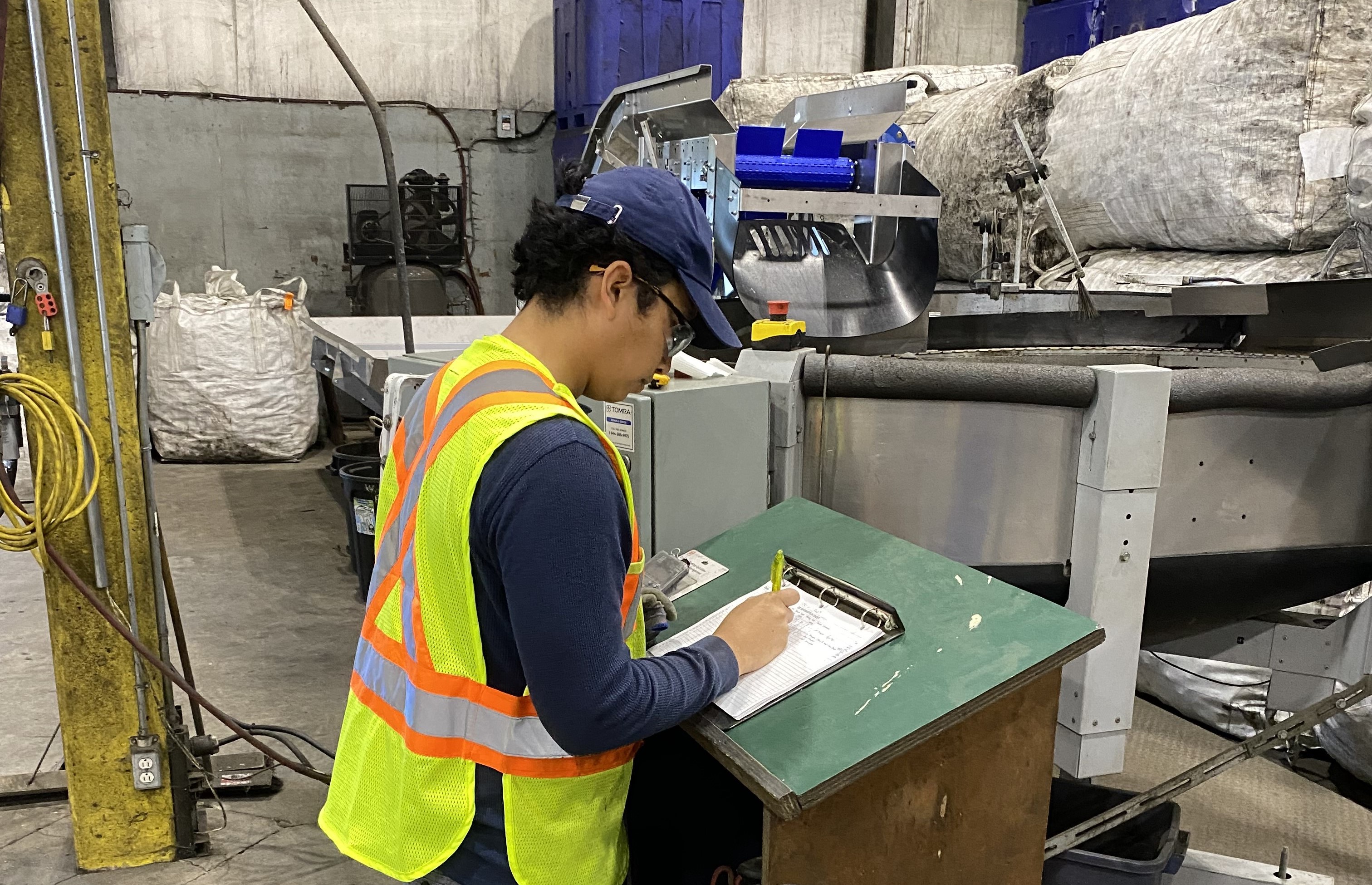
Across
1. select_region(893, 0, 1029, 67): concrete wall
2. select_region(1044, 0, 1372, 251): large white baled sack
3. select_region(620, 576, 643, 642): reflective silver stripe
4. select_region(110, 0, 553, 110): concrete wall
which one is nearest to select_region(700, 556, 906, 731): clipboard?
select_region(620, 576, 643, 642): reflective silver stripe

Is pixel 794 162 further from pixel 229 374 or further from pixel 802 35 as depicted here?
pixel 802 35

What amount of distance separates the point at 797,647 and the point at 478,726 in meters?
0.37

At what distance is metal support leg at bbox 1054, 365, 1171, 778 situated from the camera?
1.54m

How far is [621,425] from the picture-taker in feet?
5.08

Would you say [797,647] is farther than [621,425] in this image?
No

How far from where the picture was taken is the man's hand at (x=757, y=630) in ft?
3.44


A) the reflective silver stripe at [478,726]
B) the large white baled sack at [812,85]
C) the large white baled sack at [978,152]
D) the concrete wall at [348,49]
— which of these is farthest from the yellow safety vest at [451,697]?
the concrete wall at [348,49]

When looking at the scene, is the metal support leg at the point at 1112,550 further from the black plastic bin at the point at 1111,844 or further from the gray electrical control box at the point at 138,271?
the gray electrical control box at the point at 138,271

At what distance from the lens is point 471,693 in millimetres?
910

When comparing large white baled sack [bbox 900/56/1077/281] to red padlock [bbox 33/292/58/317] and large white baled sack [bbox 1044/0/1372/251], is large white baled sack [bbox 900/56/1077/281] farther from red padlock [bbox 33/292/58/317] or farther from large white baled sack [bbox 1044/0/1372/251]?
red padlock [bbox 33/292/58/317]

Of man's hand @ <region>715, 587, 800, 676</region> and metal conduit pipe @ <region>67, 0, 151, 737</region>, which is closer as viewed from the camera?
man's hand @ <region>715, 587, 800, 676</region>

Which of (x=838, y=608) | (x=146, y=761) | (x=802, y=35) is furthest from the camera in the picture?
(x=802, y=35)

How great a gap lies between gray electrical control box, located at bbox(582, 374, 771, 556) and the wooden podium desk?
31cm

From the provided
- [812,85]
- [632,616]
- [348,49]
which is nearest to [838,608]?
[632,616]
